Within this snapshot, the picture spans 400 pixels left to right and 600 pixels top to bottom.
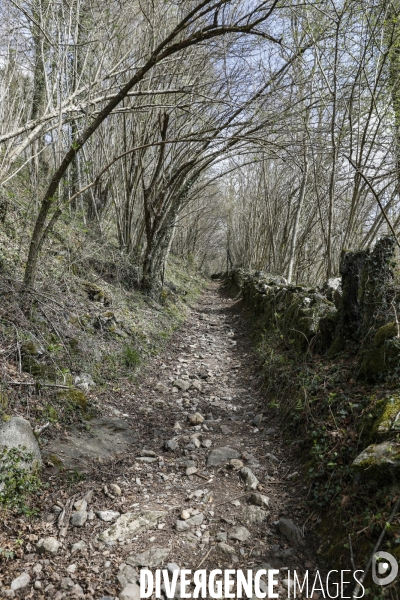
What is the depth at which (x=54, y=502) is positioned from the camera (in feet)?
8.43

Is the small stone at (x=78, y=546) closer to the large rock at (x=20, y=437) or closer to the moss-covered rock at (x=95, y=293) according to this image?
the large rock at (x=20, y=437)

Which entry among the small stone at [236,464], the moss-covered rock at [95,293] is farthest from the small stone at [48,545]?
the moss-covered rock at [95,293]

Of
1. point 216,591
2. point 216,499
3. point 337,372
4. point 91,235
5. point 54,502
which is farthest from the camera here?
point 91,235

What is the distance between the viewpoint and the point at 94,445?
3.25 metres

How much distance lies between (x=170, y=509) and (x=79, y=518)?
62 cm

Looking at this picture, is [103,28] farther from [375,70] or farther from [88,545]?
[88,545]

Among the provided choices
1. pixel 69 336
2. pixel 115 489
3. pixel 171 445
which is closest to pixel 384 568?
pixel 115 489

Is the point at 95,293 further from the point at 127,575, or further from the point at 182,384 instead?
the point at 127,575

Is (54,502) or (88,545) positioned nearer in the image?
(88,545)

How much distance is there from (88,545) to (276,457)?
1728mm

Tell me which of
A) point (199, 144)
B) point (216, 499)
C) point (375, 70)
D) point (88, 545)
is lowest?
point (88, 545)

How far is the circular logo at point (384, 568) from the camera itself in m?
1.81

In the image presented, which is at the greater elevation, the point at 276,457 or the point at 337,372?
the point at 337,372

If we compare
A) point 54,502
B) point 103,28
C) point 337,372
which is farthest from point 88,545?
point 103,28
